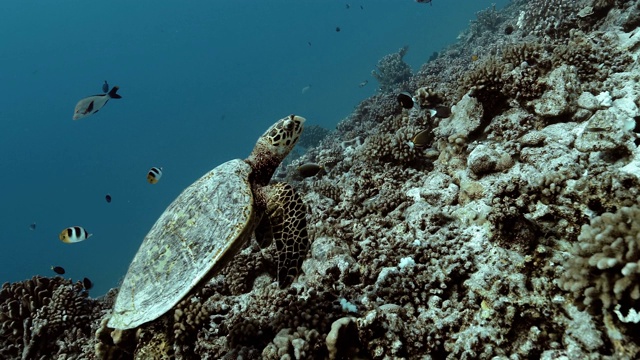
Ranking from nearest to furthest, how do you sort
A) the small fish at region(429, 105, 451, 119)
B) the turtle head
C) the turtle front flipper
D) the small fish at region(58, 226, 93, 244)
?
the turtle front flipper < the turtle head < the small fish at region(429, 105, 451, 119) < the small fish at region(58, 226, 93, 244)

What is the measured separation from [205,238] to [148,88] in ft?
544

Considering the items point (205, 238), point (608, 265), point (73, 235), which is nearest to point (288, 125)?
point (205, 238)

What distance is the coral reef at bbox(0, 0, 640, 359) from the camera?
2.44m

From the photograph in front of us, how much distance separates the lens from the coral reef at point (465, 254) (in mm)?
2436

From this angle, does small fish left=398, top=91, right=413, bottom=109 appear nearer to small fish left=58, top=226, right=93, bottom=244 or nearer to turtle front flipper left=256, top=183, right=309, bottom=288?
turtle front flipper left=256, top=183, right=309, bottom=288

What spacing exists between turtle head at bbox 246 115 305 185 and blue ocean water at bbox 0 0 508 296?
2850 inches

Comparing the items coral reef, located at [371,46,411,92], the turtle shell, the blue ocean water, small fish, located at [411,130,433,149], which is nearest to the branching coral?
the turtle shell

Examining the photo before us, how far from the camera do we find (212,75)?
154125mm

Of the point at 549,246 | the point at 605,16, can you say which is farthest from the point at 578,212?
the point at 605,16

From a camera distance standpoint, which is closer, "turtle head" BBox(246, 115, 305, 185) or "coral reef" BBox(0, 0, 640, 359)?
"coral reef" BBox(0, 0, 640, 359)

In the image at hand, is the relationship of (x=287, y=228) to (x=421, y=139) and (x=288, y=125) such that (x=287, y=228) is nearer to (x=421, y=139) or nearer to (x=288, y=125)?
(x=288, y=125)

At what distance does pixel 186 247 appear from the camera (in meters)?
3.38

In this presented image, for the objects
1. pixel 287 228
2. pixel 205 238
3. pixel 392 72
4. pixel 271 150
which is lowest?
pixel 287 228

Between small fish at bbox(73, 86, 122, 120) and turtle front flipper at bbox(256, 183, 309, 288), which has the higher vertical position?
small fish at bbox(73, 86, 122, 120)
